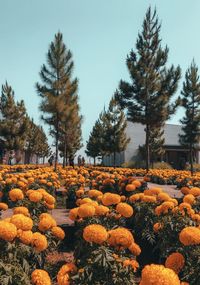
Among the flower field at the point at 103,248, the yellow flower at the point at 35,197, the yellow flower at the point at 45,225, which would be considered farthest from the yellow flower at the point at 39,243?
the yellow flower at the point at 35,197

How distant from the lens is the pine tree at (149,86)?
24797 millimetres

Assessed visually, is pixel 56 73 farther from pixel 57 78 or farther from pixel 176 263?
pixel 176 263

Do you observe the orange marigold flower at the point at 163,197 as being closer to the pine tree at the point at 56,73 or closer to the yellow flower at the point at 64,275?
the yellow flower at the point at 64,275

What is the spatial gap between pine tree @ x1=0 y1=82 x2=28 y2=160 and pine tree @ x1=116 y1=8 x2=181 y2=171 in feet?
60.0

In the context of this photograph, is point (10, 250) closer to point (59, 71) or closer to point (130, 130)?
point (59, 71)

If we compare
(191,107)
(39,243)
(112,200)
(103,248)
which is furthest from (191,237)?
(191,107)

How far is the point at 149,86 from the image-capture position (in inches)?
979

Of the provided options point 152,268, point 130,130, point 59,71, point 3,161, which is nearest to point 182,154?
point 130,130

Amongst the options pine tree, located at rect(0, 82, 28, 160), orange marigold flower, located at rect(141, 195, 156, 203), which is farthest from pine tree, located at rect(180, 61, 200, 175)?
orange marigold flower, located at rect(141, 195, 156, 203)

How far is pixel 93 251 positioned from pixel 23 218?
0.79 meters

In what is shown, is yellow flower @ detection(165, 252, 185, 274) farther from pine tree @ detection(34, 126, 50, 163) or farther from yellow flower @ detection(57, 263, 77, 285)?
pine tree @ detection(34, 126, 50, 163)

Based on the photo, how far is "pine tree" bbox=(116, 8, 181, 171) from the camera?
24.8 metres

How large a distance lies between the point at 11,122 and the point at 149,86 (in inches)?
806

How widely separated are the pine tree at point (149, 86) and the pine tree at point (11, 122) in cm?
1829
